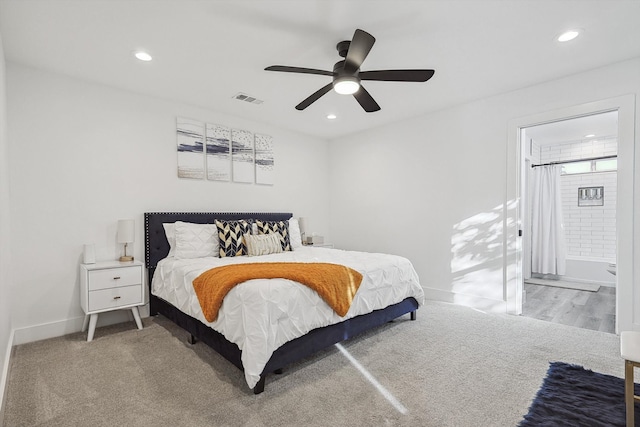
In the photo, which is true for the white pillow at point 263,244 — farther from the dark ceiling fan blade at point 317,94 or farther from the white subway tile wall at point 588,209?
the white subway tile wall at point 588,209

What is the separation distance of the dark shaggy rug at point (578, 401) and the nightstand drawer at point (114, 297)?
10.9 ft

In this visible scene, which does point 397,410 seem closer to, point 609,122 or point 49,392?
point 49,392

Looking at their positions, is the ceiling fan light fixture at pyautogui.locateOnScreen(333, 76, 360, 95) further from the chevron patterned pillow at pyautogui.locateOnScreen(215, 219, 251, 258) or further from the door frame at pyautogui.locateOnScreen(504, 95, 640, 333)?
the door frame at pyautogui.locateOnScreen(504, 95, 640, 333)

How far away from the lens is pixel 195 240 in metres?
3.47

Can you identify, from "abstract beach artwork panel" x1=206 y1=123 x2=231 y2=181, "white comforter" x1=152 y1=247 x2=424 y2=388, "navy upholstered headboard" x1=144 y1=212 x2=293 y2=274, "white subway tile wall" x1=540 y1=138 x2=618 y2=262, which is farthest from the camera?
"white subway tile wall" x1=540 y1=138 x2=618 y2=262

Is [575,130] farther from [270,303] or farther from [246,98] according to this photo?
[270,303]

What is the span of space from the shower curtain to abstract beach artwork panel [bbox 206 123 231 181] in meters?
5.65

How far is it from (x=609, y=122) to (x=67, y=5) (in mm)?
6589

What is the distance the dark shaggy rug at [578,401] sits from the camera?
5.62 feet

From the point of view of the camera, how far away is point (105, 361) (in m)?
2.45

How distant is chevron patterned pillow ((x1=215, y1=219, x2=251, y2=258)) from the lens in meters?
3.53

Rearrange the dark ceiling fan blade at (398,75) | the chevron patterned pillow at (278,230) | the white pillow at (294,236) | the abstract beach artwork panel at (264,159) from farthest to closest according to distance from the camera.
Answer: the abstract beach artwork panel at (264,159) → the white pillow at (294,236) → the chevron patterned pillow at (278,230) → the dark ceiling fan blade at (398,75)

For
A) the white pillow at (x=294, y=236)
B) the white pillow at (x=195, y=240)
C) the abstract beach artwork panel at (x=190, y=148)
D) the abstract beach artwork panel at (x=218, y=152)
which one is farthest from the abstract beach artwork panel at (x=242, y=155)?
the white pillow at (x=195, y=240)

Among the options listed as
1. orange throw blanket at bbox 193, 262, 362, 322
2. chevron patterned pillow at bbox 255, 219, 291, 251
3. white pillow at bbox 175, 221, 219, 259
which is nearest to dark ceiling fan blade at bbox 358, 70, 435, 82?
orange throw blanket at bbox 193, 262, 362, 322
